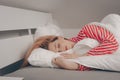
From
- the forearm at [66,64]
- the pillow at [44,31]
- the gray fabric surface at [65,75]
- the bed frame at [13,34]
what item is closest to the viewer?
the gray fabric surface at [65,75]

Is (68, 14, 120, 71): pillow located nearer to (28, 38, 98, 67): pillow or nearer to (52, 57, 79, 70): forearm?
(52, 57, 79, 70): forearm

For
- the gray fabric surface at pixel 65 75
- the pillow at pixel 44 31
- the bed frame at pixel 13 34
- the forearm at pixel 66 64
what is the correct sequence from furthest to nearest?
the pillow at pixel 44 31
the bed frame at pixel 13 34
the forearm at pixel 66 64
the gray fabric surface at pixel 65 75

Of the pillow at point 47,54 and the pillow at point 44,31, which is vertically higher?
A: the pillow at point 44,31

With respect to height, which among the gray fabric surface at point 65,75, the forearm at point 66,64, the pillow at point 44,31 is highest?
the pillow at point 44,31

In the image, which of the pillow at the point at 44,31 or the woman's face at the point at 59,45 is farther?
the pillow at the point at 44,31

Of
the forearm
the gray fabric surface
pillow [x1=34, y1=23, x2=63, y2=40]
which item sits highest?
pillow [x1=34, y1=23, x2=63, y2=40]

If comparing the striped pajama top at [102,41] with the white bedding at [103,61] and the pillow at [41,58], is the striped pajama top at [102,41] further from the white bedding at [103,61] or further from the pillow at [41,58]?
the pillow at [41,58]

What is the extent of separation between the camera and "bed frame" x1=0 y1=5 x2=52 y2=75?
123cm

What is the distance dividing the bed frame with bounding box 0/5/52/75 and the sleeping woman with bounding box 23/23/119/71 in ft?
0.48

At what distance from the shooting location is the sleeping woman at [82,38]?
3.47 ft

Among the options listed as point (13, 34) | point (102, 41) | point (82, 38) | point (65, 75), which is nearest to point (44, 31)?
point (13, 34)

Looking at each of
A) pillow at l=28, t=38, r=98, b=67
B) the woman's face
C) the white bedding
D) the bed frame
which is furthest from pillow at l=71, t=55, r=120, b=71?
the bed frame

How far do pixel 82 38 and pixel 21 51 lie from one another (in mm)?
479

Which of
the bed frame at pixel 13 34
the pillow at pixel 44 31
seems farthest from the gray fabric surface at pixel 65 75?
the pillow at pixel 44 31
